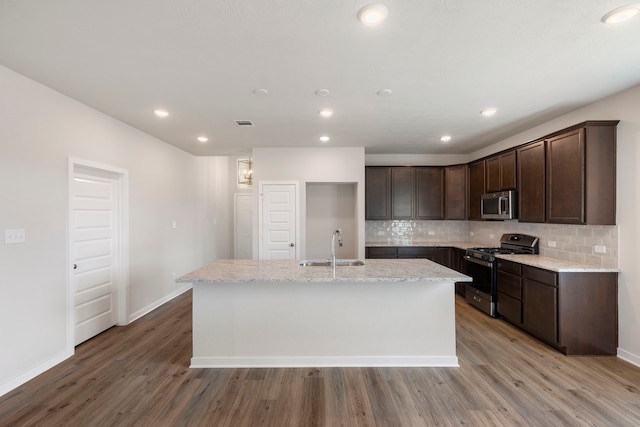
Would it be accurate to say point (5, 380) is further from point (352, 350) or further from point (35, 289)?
point (352, 350)

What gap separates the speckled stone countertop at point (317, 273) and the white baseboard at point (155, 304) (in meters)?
1.89

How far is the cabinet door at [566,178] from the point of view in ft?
9.84

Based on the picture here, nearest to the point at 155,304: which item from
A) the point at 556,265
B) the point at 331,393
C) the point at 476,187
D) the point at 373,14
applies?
the point at 331,393

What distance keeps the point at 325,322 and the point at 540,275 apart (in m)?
2.45

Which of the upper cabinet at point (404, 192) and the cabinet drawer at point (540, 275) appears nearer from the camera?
the cabinet drawer at point (540, 275)

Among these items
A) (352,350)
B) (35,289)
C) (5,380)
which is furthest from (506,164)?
(5,380)

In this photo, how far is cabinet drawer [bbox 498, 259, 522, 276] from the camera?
3.52 meters

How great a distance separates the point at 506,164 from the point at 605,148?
1.28 metres

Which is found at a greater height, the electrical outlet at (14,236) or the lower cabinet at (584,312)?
the electrical outlet at (14,236)

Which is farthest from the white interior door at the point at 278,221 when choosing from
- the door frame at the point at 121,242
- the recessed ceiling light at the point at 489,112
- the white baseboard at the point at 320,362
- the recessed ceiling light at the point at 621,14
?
the recessed ceiling light at the point at 621,14

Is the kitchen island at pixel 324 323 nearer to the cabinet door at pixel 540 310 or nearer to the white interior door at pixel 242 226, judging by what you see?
the cabinet door at pixel 540 310

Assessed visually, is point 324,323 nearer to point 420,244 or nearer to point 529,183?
point 420,244

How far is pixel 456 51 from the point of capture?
2105 millimetres

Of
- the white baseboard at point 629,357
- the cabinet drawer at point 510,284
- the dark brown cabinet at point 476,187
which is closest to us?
the white baseboard at point 629,357
